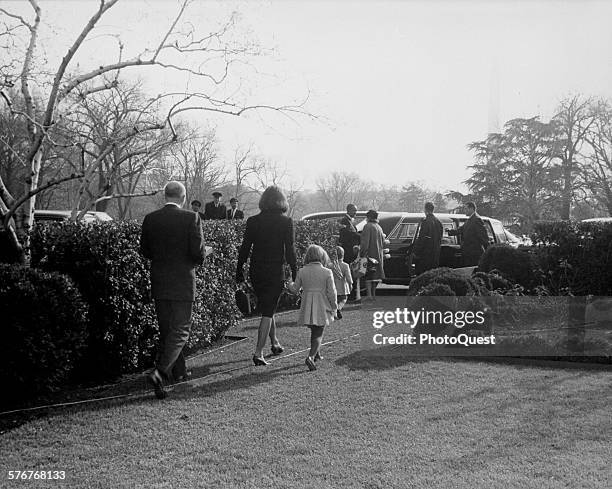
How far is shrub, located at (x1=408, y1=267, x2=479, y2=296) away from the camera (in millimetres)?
8859

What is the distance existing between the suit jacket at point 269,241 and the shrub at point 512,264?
4.36 meters

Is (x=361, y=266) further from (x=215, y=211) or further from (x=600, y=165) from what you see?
(x=600, y=165)

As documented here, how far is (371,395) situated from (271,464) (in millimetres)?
1907

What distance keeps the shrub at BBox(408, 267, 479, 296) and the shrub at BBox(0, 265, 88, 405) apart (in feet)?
15.7

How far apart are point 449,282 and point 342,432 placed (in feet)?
14.2

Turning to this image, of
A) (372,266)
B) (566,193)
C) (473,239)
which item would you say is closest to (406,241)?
(473,239)

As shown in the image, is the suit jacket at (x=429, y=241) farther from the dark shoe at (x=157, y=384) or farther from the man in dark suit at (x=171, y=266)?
the dark shoe at (x=157, y=384)

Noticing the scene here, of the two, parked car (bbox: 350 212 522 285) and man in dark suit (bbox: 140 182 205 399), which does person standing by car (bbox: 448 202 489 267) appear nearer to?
parked car (bbox: 350 212 522 285)

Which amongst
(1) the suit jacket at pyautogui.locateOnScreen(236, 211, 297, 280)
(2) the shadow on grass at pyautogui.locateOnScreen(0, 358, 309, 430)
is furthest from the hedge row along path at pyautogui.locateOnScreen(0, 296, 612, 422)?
(1) the suit jacket at pyautogui.locateOnScreen(236, 211, 297, 280)

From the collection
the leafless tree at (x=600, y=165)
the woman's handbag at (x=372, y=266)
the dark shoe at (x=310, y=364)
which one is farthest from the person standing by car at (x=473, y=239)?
the leafless tree at (x=600, y=165)

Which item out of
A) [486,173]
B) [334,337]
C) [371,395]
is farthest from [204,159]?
[371,395]

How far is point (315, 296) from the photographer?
747 centimetres

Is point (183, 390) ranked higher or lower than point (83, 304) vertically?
lower

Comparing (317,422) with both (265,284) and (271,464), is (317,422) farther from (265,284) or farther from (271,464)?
(265,284)
